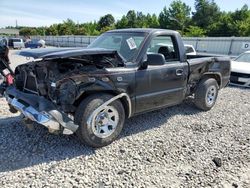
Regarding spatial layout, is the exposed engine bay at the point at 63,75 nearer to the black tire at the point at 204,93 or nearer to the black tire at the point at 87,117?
the black tire at the point at 87,117

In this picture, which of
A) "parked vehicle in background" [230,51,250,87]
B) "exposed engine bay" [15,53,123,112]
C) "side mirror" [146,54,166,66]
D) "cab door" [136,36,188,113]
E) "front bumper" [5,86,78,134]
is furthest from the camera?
"parked vehicle in background" [230,51,250,87]

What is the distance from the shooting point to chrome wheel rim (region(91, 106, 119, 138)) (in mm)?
3782

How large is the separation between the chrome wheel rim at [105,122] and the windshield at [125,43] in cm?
99

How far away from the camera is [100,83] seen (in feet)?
12.3

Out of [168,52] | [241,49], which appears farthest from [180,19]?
[168,52]

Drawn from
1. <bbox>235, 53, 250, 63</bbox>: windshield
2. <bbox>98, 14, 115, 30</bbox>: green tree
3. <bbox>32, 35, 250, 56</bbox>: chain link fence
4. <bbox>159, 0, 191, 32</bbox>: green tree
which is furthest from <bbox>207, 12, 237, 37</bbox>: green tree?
<bbox>98, 14, 115, 30</bbox>: green tree

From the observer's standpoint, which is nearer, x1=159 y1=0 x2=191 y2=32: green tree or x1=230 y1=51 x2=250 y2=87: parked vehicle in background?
x1=230 y1=51 x2=250 y2=87: parked vehicle in background

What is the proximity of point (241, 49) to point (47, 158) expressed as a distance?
53.9 feet

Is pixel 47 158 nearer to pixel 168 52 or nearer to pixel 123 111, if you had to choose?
pixel 123 111

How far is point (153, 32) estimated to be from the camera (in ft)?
14.9

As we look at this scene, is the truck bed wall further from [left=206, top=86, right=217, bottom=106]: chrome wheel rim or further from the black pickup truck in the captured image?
[left=206, top=86, right=217, bottom=106]: chrome wheel rim

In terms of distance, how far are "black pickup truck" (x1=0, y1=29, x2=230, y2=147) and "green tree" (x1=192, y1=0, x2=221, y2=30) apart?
5826 centimetres

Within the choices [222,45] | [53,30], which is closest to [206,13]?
[53,30]

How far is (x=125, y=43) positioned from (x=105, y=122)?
1.55 metres
